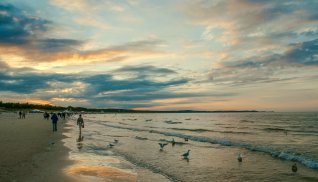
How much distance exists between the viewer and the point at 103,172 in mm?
14461

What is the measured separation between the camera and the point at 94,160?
Result: 59.2 feet

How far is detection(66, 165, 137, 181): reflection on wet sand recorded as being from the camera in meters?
13.7

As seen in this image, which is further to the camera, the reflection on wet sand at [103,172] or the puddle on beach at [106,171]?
the reflection on wet sand at [103,172]

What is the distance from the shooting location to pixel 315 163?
64.6 feet

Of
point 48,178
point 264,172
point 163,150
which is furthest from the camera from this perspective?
point 163,150

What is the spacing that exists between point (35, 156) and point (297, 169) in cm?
1548

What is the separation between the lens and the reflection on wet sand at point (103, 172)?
13.7 metres

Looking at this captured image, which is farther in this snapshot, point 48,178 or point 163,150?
point 163,150

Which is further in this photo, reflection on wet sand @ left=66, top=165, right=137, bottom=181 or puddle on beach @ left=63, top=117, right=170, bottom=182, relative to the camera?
reflection on wet sand @ left=66, top=165, right=137, bottom=181

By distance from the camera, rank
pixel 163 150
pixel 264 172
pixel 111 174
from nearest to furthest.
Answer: pixel 111 174, pixel 264 172, pixel 163 150

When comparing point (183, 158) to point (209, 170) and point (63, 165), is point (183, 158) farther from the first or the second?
point (63, 165)

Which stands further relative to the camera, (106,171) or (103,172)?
(106,171)

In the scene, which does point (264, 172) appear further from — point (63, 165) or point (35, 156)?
point (35, 156)

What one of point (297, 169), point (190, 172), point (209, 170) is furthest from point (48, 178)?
point (297, 169)
